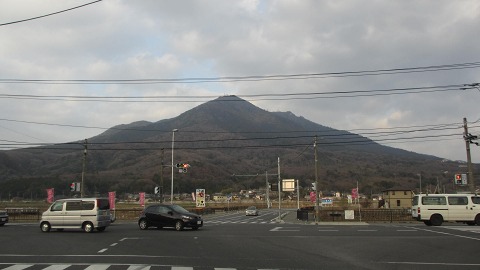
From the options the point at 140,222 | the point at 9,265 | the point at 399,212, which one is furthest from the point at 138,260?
the point at 399,212

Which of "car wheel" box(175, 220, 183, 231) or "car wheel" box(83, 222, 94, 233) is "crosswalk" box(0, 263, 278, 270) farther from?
"car wheel" box(175, 220, 183, 231)

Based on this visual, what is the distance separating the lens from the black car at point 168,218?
25.8 metres

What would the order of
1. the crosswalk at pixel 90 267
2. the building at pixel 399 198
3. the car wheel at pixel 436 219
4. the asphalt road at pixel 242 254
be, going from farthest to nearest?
1. the building at pixel 399 198
2. the car wheel at pixel 436 219
3. the asphalt road at pixel 242 254
4. the crosswalk at pixel 90 267

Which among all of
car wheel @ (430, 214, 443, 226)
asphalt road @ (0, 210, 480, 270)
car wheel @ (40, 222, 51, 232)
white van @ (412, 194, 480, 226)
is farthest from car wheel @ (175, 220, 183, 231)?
car wheel @ (430, 214, 443, 226)

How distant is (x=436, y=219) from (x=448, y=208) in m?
1.14

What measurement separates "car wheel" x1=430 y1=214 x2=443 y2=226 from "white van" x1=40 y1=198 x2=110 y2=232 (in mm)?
21789

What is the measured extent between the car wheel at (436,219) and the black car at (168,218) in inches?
632

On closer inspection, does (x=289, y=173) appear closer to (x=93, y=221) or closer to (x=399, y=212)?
(x=399, y=212)

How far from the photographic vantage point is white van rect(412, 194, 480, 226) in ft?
93.9

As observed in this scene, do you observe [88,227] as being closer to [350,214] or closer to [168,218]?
[168,218]

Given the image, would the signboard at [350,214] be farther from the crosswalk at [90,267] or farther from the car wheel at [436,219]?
the crosswalk at [90,267]

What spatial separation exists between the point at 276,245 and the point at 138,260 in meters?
6.15

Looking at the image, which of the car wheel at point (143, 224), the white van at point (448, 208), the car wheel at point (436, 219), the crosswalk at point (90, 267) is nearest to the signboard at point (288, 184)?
the white van at point (448, 208)

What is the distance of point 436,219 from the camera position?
29453 millimetres
